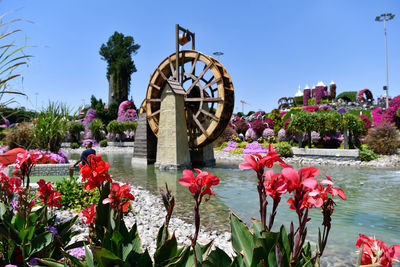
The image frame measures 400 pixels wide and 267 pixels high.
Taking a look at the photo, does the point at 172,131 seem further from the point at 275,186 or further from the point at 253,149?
the point at 275,186

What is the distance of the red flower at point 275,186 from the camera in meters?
0.86

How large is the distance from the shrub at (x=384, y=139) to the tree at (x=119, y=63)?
1103 inches

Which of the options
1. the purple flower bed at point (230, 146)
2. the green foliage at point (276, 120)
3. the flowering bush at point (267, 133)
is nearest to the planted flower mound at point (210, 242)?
the purple flower bed at point (230, 146)

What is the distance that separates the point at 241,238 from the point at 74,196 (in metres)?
3.87

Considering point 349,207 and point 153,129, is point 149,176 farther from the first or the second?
point 349,207

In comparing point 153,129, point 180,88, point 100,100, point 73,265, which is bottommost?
point 73,265

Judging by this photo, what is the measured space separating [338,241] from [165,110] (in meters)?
8.10

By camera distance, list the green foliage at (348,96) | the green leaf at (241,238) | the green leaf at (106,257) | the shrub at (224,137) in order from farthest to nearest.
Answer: the green foliage at (348,96) < the shrub at (224,137) < the green leaf at (241,238) < the green leaf at (106,257)

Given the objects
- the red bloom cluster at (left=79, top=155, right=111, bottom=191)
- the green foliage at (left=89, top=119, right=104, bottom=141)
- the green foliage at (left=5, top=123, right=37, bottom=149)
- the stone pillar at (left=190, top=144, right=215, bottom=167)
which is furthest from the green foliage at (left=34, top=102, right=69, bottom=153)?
the green foliage at (left=89, top=119, right=104, bottom=141)

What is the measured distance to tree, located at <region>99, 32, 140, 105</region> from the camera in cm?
3334

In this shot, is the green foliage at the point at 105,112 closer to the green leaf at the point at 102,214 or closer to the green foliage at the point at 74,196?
the green foliage at the point at 74,196

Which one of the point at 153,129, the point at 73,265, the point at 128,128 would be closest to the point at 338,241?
the point at 73,265

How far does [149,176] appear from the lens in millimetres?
8836

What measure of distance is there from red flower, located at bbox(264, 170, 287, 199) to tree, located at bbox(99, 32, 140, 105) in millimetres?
34430
